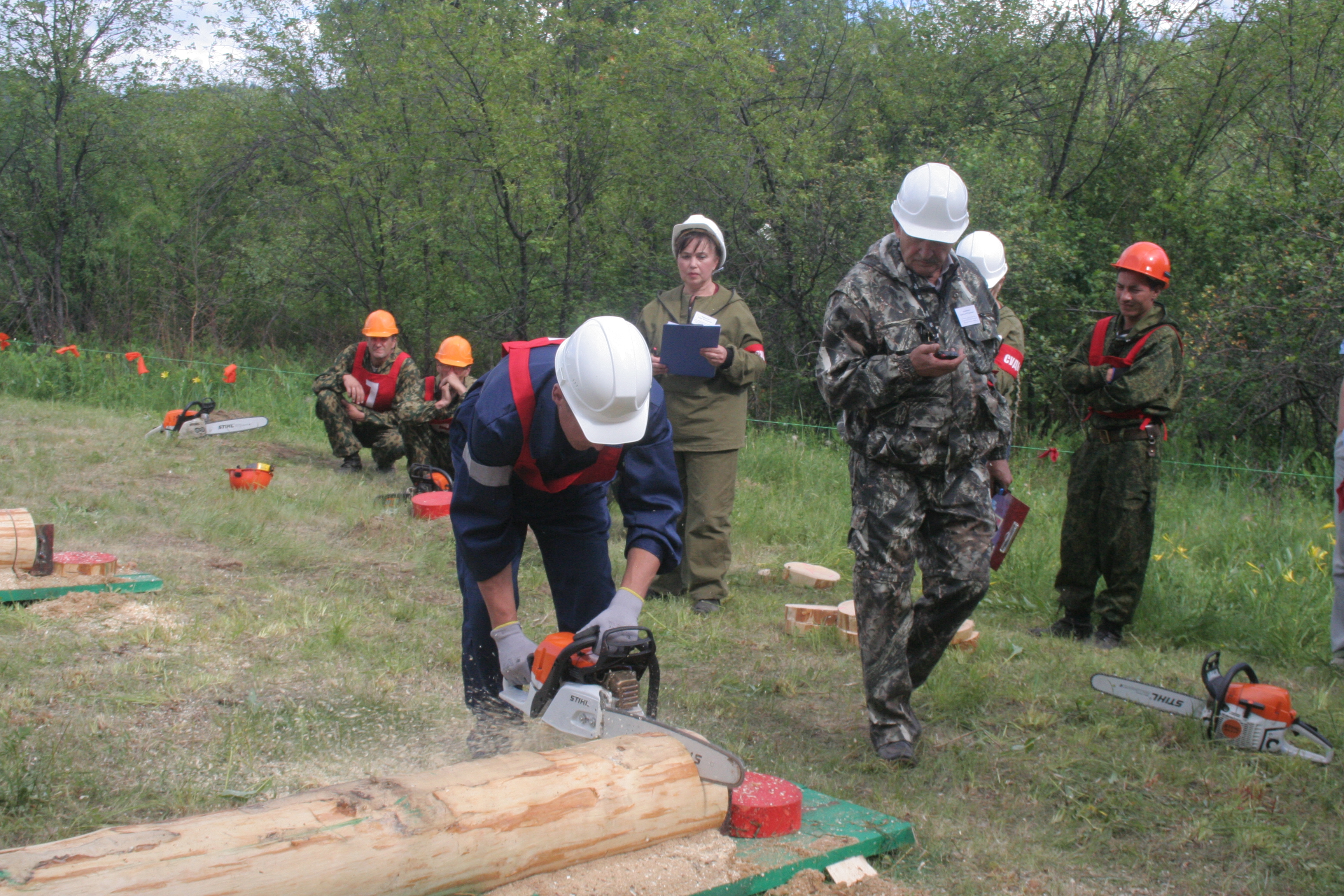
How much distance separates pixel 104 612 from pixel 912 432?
3.84m

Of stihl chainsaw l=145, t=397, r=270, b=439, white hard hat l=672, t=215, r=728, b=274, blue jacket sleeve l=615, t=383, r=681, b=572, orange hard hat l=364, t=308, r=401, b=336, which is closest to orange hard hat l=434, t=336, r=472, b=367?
orange hard hat l=364, t=308, r=401, b=336

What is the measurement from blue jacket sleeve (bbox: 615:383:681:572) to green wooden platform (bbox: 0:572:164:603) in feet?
9.57

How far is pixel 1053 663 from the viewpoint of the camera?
176 inches

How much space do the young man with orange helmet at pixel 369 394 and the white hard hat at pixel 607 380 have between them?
6.59 m

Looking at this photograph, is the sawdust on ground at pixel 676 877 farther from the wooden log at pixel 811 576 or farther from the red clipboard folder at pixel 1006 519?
the wooden log at pixel 811 576

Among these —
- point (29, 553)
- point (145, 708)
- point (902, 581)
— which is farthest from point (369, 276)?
point (902, 581)

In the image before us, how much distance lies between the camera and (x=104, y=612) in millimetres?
4789

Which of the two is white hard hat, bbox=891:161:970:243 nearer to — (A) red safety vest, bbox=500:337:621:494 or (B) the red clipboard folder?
(A) red safety vest, bbox=500:337:621:494

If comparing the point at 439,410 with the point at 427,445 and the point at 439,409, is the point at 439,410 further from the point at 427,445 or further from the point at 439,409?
the point at 427,445

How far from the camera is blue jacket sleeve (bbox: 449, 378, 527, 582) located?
295 centimetres

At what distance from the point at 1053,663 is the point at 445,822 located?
10.2 feet

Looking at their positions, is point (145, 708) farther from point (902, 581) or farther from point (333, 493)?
point (333, 493)

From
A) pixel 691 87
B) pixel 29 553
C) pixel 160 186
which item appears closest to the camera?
pixel 29 553

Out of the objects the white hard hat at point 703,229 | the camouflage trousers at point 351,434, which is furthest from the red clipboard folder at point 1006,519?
the camouflage trousers at point 351,434
